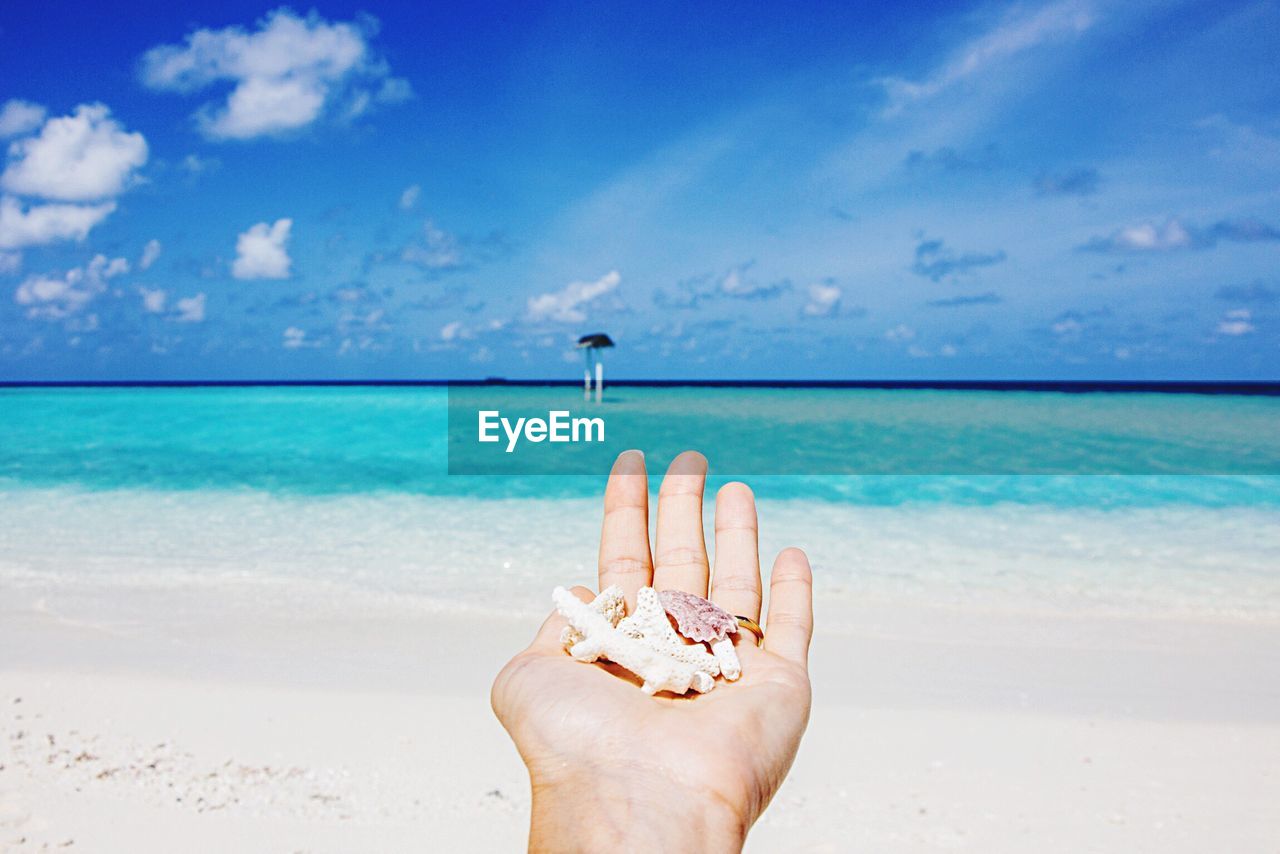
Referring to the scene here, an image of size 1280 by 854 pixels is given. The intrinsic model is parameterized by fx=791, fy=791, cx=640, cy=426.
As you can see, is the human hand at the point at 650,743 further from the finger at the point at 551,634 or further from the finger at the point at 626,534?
the finger at the point at 626,534

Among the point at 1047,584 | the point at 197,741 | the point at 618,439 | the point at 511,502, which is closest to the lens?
the point at 197,741

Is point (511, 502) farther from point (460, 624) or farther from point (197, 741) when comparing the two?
point (197, 741)

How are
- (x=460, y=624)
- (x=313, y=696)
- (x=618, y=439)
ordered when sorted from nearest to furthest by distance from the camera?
1. (x=313, y=696)
2. (x=460, y=624)
3. (x=618, y=439)

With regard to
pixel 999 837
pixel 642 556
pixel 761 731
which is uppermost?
pixel 642 556

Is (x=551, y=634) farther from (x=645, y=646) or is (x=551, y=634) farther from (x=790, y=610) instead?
(x=790, y=610)

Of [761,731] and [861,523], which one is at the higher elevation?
[761,731]

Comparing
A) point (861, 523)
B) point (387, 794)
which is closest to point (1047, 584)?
point (861, 523)

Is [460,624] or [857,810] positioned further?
[460,624]

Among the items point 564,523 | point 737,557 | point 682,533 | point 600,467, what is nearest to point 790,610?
point 737,557
